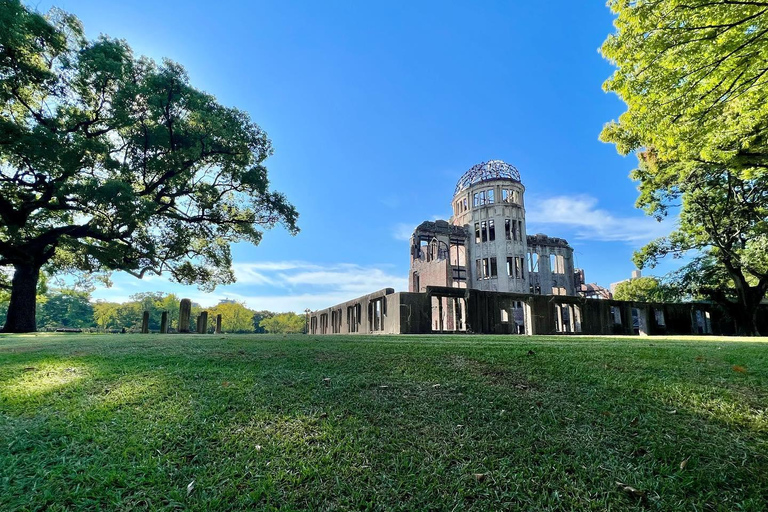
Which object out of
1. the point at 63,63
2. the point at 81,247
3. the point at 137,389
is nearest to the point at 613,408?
the point at 137,389

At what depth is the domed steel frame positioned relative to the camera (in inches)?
1367

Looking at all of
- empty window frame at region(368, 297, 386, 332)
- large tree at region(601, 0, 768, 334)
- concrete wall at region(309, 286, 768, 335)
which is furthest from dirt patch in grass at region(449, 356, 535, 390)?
empty window frame at region(368, 297, 386, 332)

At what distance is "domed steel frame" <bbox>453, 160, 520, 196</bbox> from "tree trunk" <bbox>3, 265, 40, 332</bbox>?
1241 inches

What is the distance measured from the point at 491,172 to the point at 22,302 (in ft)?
108

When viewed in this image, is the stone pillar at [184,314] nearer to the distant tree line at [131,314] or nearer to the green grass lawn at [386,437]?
the green grass lawn at [386,437]

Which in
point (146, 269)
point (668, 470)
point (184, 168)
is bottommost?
point (668, 470)

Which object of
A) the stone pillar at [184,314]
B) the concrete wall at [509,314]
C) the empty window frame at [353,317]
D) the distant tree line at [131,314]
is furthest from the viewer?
the distant tree line at [131,314]

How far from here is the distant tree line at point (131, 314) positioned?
53125 millimetres

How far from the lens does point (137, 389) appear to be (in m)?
3.54

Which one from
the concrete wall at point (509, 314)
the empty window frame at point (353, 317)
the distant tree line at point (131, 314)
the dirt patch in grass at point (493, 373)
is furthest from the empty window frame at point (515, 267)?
the distant tree line at point (131, 314)

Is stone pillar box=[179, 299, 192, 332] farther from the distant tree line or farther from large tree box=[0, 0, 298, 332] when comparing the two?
the distant tree line

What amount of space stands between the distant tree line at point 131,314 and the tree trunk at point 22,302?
1294 inches

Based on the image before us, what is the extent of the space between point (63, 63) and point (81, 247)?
25.2 ft

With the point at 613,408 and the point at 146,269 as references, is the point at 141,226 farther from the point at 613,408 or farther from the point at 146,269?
the point at 613,408
